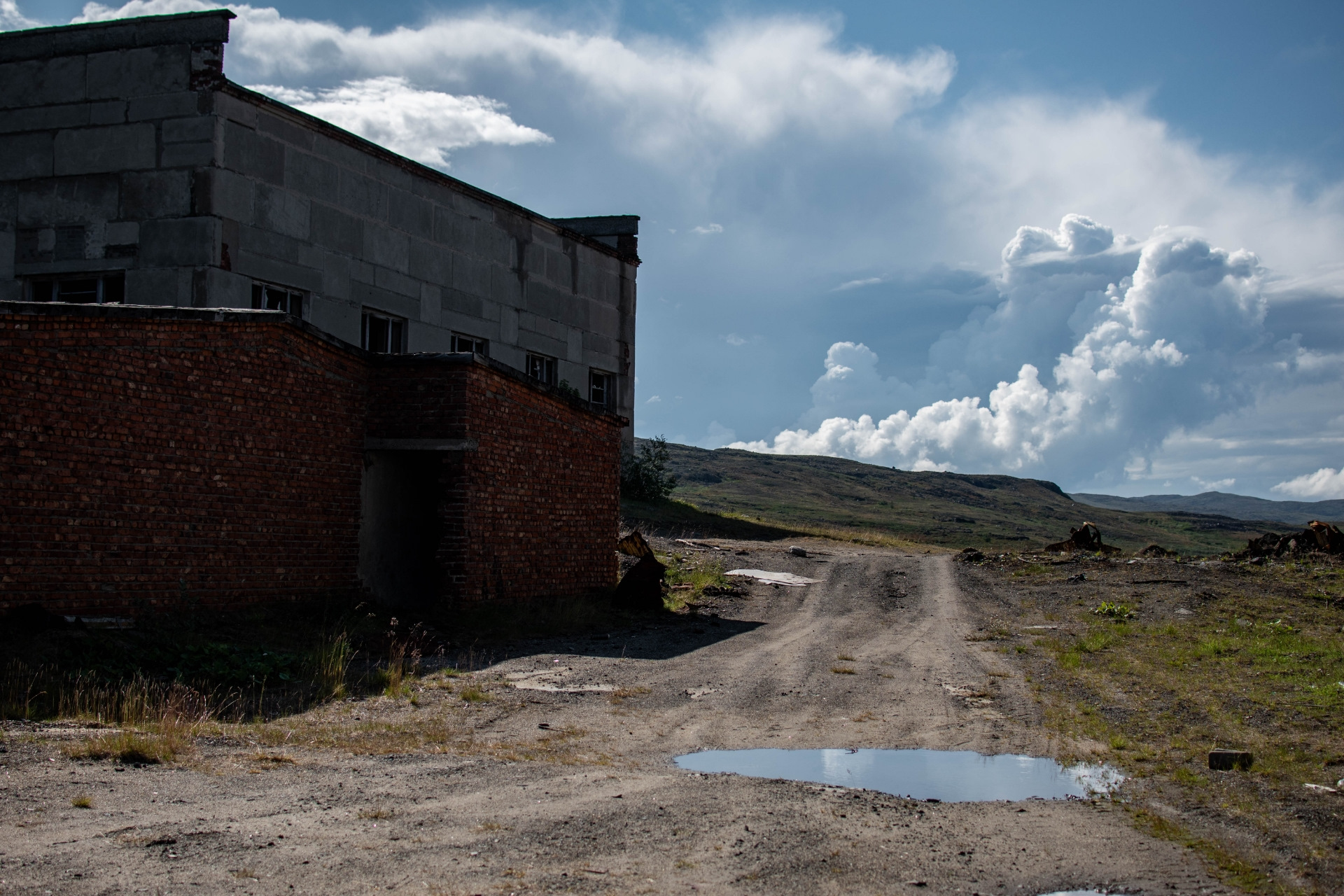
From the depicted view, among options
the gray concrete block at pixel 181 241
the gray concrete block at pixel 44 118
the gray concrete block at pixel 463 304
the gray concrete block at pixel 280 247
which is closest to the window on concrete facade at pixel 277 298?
the gray concrete block at pixel 280 247

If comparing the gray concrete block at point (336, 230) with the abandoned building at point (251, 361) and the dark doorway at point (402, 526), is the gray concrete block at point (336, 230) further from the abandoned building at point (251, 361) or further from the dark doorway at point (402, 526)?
the dark doorway at point (402, 526)

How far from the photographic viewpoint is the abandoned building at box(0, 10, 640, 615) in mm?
10367

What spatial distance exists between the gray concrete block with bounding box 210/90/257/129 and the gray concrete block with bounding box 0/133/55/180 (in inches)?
126

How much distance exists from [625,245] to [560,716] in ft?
72.5

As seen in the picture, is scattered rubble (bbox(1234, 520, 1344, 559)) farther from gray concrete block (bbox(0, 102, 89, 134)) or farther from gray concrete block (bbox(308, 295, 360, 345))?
gray concrete block (bbox(0, 102, 89, 134))

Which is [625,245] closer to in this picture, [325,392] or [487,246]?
[487,246]

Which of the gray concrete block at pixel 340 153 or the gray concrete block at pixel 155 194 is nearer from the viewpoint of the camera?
the gray concrete block at pixel 155 194

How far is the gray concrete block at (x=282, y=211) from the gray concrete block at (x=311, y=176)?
0.22 meters

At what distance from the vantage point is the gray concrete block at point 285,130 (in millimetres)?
18250

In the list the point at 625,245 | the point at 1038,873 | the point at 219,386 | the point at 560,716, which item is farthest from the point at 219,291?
the point at 1038,873

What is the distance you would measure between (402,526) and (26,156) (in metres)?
10.5

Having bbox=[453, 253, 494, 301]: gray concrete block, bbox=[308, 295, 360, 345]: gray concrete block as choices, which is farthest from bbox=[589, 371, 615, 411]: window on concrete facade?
bbox=[308, 295, 360, 345]: gray concrete block

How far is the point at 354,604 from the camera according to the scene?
13.3 meters

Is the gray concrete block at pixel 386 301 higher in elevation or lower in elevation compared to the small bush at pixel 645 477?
higher
